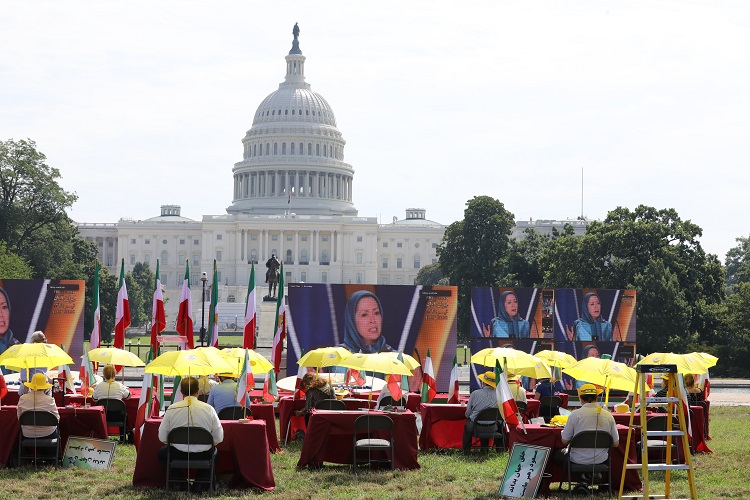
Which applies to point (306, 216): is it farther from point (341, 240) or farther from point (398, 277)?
point (398, 277)

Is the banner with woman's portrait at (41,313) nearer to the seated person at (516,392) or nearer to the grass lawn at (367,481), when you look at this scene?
the grass lawn at (367,481)

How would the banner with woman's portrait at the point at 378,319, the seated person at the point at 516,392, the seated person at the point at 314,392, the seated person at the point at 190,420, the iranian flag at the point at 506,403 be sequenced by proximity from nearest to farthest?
the seated person at the point at 190,420 → the iranian flag at the point at 506,403 → the seated person at the point at 314,392 → the seated person at the point at 516,392 → the banner with woman's portrait at the point at 378,319

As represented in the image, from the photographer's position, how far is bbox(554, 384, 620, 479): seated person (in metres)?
15.4

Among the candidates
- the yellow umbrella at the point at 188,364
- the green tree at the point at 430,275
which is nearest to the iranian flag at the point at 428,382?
the yellow umbrella at the point at 188,364

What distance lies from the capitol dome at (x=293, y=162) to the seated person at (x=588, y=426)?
14499 cm

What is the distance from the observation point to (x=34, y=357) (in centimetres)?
1950

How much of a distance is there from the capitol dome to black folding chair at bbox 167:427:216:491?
5703 inches

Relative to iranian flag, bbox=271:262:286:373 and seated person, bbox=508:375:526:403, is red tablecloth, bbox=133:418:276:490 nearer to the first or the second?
seated person, bbox=508:375:526:403

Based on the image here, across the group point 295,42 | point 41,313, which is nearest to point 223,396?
point 41,313

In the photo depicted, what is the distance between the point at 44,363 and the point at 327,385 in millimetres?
4304

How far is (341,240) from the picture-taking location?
512 feet

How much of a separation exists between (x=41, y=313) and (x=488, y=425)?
19.5 m

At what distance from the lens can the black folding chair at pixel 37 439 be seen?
16812mm

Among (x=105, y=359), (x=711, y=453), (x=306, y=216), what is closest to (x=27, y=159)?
(x=105, y=359)
